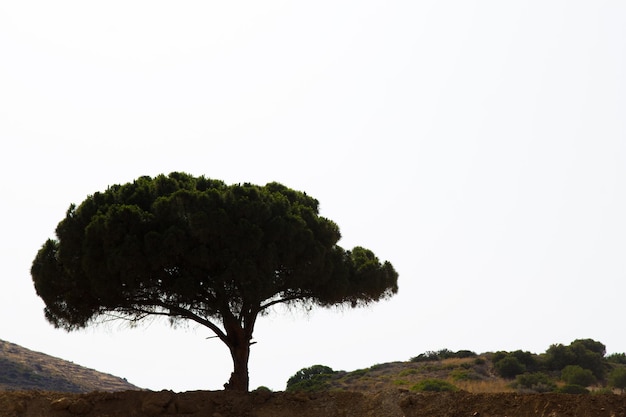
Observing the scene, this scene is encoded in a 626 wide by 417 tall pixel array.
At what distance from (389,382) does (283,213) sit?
2907 cm

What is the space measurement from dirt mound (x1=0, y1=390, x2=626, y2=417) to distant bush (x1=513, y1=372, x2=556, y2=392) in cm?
2567

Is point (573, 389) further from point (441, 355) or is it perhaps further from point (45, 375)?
point (45, 375)

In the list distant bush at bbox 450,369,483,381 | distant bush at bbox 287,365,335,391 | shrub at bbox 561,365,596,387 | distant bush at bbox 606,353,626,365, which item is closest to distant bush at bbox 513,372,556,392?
shrub at bbox 561,365,596,387

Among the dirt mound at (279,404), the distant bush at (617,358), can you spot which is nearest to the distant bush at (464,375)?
the distant bush at (617,358)

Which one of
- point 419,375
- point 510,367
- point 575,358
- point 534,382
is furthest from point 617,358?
point 419,375

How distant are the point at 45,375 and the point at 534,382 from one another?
156 ft

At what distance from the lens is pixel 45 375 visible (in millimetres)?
74000

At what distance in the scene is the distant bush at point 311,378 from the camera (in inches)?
2321

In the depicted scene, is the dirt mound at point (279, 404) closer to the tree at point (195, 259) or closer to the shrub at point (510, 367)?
the tree at point (195, 259)

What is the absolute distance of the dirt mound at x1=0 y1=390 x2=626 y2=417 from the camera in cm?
2534

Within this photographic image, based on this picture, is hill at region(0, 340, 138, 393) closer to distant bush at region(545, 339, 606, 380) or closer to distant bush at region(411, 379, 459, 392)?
distant bush at region(411, 379, 459, 392)

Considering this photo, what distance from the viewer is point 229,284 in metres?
28.7

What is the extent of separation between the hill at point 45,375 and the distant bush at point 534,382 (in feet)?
123

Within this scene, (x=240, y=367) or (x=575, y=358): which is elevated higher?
(x=575, y=358)
